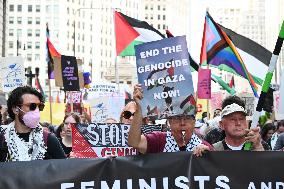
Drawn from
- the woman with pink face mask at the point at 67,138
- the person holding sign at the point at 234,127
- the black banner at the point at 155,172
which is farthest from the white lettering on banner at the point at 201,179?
the woman with pink face mask at the point at 67,138

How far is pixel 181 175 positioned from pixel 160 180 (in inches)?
6.3

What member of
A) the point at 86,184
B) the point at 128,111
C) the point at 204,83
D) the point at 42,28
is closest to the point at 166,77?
the point at 128,111

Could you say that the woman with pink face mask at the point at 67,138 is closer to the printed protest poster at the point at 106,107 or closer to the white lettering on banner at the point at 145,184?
the white lettering on banner at the point at 145,184

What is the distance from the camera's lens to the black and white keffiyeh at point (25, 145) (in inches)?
190

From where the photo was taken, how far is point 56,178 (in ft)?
15.4

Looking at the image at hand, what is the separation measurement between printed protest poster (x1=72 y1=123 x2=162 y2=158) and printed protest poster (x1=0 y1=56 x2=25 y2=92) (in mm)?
6137

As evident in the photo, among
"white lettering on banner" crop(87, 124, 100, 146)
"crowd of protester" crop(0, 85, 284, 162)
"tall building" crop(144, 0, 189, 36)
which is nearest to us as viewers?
"crowd of protester" crop(0, 85, 284, 162)

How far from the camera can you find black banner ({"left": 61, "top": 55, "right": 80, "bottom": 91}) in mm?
14297

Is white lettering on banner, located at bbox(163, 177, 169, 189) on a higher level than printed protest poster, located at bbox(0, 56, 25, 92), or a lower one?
lower

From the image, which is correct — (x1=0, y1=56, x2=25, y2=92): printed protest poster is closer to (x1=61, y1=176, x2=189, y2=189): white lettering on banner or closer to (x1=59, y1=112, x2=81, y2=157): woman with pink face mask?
(x1=59, y1=112, x2=81, y2=157): woman with pink face mask

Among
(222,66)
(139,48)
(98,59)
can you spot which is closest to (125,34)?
(222,66)

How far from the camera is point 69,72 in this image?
47.5 ft

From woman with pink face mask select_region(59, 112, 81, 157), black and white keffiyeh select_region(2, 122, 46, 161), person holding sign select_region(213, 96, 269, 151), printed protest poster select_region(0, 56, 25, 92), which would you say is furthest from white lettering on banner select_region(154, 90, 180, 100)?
printed protest poster select_region(0, 56, 25, 92)

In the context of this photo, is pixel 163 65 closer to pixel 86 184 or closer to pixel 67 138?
pixel 86 184
